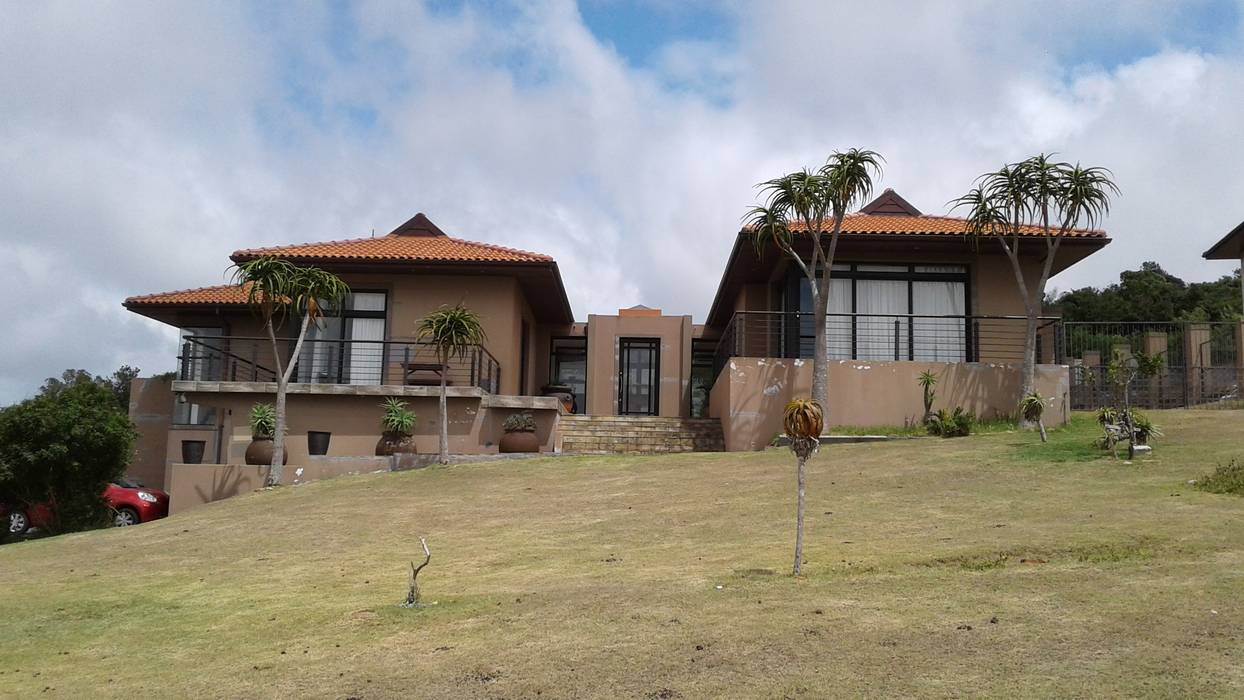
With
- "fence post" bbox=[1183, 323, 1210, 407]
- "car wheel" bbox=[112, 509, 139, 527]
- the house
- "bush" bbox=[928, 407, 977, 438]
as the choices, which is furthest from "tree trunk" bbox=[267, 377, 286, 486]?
"fence post" bbox=[1183, 323, 1210, 407]

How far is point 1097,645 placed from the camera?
20.7 feet

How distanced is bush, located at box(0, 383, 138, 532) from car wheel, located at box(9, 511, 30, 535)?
29 centimetres

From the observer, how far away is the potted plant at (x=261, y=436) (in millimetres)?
19609

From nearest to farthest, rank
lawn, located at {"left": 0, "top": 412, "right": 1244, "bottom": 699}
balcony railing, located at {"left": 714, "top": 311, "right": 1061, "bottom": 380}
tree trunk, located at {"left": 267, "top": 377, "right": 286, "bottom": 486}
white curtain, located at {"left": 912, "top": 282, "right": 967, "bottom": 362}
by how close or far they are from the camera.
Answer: lawn, located at {"left": 0, "top": 412, "right": 1244, "bottom": 699} < tree trunk, located at {"left": 267, "top": 377, "right": 286, "bottom": 486} < balcony railing, located at {"left": 714, "top": 311, "right": 1061, "bottom": 380} < white curtain, located at {"left": 912, "top": 282, "right": 967, "bottom": 362}

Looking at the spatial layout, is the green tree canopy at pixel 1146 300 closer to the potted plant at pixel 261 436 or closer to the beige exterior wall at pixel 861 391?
the beige exterior wall at pixel 861 391

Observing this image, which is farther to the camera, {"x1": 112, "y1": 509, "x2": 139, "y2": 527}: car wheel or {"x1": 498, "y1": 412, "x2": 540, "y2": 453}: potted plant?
{"x1": 498, "y1": 412, "x2": 540, "y2": 453}: potted plant

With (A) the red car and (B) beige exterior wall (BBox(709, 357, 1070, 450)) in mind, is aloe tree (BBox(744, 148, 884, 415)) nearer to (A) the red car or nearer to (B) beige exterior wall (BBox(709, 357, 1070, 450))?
(B) beige exterior wall (BBox(709, 357, 1070, 450))

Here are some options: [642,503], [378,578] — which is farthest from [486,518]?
[378,578]

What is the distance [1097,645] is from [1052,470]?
789 cm

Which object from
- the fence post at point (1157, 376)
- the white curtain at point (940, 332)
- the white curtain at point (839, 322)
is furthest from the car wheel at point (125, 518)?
the fence post at point (1157, 376)

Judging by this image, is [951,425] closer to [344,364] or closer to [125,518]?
[344,364]

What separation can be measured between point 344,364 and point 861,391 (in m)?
12.1

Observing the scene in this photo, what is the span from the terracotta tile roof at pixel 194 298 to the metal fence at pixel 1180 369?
766 inches

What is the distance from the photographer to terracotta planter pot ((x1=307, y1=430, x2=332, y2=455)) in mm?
20703
